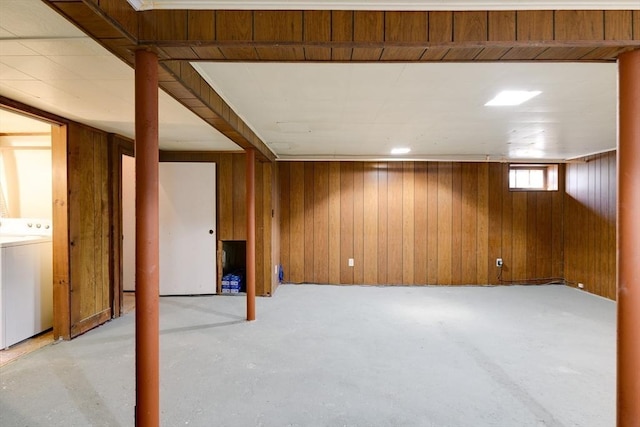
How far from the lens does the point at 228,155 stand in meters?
4.90

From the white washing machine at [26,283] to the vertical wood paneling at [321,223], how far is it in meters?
3.60

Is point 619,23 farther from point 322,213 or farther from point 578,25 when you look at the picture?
point 322,213

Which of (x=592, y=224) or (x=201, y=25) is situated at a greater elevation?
(x=201, y=25)

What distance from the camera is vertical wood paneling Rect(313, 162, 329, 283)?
564 centimetres

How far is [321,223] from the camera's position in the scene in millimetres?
5648

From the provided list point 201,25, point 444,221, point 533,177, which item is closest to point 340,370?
point 201,25

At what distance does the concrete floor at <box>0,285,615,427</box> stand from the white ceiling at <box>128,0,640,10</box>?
7.39ft

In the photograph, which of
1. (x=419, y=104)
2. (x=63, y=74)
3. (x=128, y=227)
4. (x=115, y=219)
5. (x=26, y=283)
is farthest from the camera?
(x=128, y=227)

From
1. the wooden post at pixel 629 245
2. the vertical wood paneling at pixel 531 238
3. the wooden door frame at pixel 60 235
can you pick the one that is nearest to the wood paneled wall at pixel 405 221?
the vertical wood paneling at pixel 531 238

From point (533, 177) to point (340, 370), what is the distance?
536cm

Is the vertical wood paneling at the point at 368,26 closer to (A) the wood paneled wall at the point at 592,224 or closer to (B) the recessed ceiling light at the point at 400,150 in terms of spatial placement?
(B) the recessed ceiling light at the point at 400,150

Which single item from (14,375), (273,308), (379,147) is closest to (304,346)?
(273,308)

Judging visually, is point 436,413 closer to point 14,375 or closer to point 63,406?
point 63,406

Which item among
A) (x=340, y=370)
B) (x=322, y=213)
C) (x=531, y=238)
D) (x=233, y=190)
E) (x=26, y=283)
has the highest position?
(x=233, y=190)
